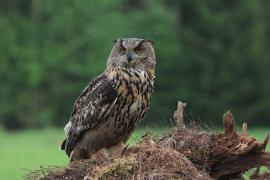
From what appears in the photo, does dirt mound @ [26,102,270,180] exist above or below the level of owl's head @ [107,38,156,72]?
below

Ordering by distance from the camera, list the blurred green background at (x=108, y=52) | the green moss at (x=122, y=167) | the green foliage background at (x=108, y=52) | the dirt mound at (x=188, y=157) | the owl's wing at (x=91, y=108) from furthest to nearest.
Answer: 1. the green foliage background at (x=108, y=52)
2. the blurred green background at (x=108, y=52)
3. the owl's wing at (x=91, y=108)
4. the dirt mound at (x=188, y=157)
5. the green moss at (x=122, y=167)

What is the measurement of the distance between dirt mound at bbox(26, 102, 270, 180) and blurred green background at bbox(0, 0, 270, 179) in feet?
133

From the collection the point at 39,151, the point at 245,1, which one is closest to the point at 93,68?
the point at 245,1

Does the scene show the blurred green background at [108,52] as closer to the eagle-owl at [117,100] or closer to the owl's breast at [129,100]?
the eagle-owl at [117,100]

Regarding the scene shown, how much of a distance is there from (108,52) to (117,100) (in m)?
42.4

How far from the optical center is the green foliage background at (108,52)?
5072 centimetres

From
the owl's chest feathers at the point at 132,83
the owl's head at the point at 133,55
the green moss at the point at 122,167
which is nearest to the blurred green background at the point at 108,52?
the owl's head at the point at 133,55

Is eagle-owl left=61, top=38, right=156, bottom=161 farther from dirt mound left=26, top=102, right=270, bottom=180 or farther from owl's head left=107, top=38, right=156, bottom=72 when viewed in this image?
dirt mound left=26, top=102, right=270, bottom=180

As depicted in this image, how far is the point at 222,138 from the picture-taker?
338 inches

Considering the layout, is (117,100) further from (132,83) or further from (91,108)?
(91,108)

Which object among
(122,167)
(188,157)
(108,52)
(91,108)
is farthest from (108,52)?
(122,167)

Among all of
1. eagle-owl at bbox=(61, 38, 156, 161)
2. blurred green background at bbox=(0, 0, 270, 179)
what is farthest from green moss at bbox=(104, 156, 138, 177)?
blurred green background at bbox=(0, 0, 270, 179)

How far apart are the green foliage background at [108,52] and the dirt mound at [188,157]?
134 ft

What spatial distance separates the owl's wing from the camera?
32.0 feet
